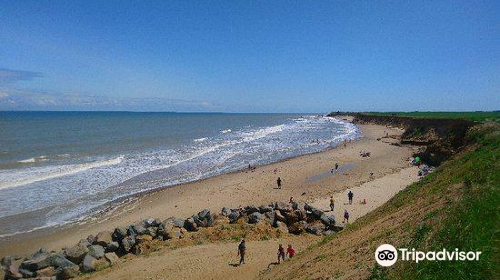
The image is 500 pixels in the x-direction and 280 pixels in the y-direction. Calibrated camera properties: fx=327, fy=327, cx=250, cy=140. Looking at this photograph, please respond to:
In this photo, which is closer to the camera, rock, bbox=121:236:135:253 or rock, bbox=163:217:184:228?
rock, bbox=121:236:135:253

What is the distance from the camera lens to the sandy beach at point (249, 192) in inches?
720

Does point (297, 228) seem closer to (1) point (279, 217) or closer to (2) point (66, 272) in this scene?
(1) point (279, 217)

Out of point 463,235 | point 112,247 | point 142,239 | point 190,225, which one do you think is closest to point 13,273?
point 112,247

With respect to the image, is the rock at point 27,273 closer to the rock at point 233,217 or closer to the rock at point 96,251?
the rock at point 96,251

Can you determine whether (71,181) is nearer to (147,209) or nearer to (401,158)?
(147,209)

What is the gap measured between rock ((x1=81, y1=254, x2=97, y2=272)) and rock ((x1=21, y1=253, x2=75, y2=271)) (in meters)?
0.48

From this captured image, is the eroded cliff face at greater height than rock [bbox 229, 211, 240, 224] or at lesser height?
greater

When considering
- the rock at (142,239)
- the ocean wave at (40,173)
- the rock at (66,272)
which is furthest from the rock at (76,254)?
the ocean wave at (40,173)

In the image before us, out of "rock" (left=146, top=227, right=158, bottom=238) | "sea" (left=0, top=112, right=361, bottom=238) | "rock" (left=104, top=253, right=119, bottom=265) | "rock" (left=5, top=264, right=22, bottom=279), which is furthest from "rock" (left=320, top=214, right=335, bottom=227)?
"sea" (left=0, top=112, right=361, bottom=238)

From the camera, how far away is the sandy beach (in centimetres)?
1828

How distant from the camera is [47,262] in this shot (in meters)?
13.7

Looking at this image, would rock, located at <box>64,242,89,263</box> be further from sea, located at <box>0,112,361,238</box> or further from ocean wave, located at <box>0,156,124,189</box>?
ocean wave, located at <box>0,156,124,189</box>

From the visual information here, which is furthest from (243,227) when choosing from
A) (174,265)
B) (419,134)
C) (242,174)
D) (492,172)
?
(419,134)

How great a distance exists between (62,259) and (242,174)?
20.3m
